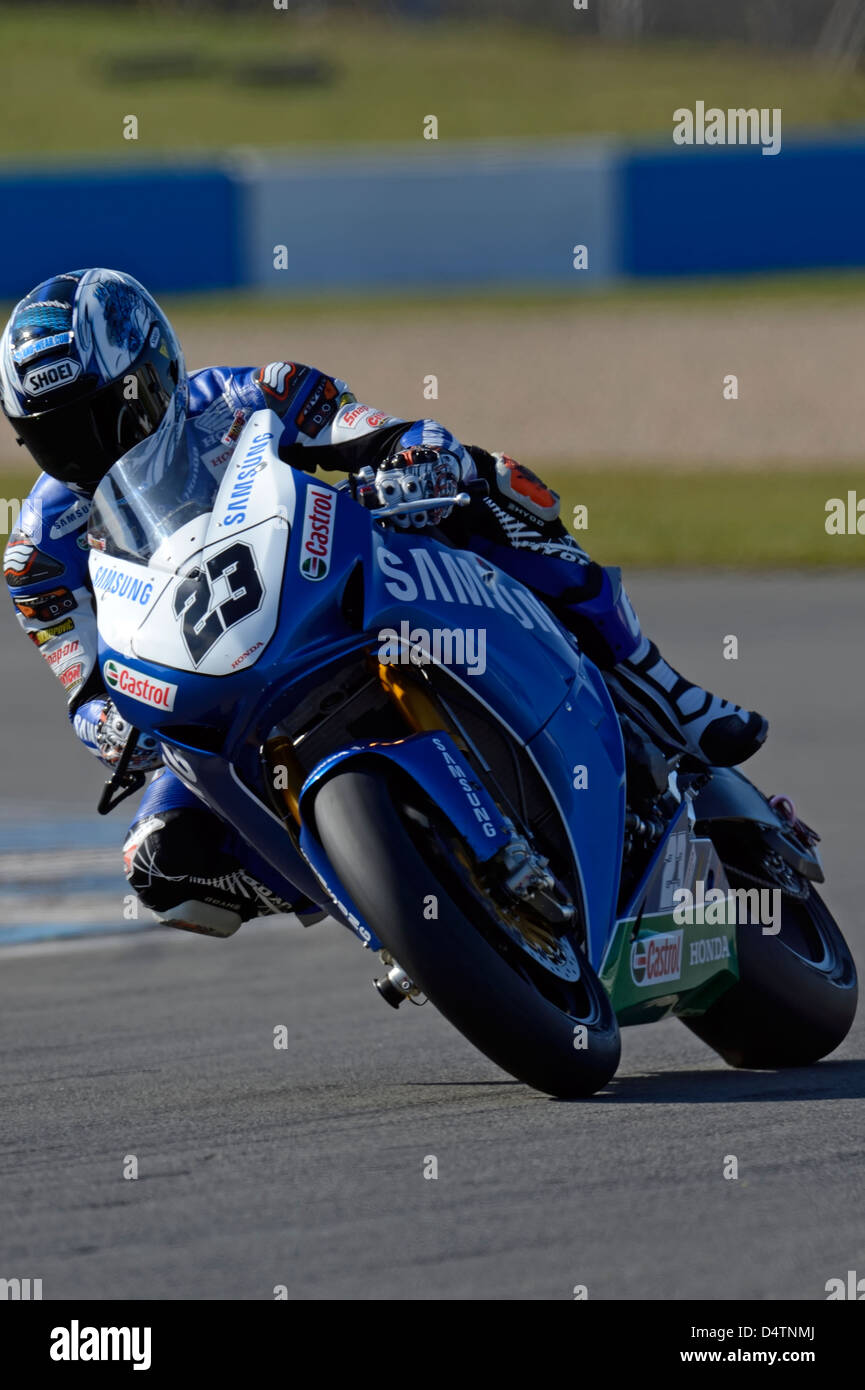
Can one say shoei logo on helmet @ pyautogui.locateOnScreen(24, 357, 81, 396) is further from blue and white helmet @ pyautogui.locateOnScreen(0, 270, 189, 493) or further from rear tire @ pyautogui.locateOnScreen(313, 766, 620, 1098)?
rear tire @ pyautogui.locateOnScreen(313, 766, 620, 1098)

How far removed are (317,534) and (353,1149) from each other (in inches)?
42.7

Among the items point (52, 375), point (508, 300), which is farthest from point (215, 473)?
point (508, 300)

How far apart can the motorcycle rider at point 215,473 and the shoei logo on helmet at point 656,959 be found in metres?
0.53

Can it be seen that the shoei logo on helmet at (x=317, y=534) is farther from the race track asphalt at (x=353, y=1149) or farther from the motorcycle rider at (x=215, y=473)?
the race track asphalt at (x=353, y=1149)

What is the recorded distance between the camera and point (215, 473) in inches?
167

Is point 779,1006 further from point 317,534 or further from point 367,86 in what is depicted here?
point 367,86

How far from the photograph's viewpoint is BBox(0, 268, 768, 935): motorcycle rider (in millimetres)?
4270

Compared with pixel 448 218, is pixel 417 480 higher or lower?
lower

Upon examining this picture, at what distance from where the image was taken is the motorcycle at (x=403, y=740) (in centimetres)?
391

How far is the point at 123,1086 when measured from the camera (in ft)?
15.8

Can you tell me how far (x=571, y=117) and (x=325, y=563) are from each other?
47.6 metres

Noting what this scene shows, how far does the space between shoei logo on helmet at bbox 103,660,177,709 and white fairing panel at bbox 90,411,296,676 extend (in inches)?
1.5

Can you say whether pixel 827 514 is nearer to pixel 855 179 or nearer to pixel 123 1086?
pixel 123 1086

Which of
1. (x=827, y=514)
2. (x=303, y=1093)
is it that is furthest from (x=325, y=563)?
(x=827, y=514)
